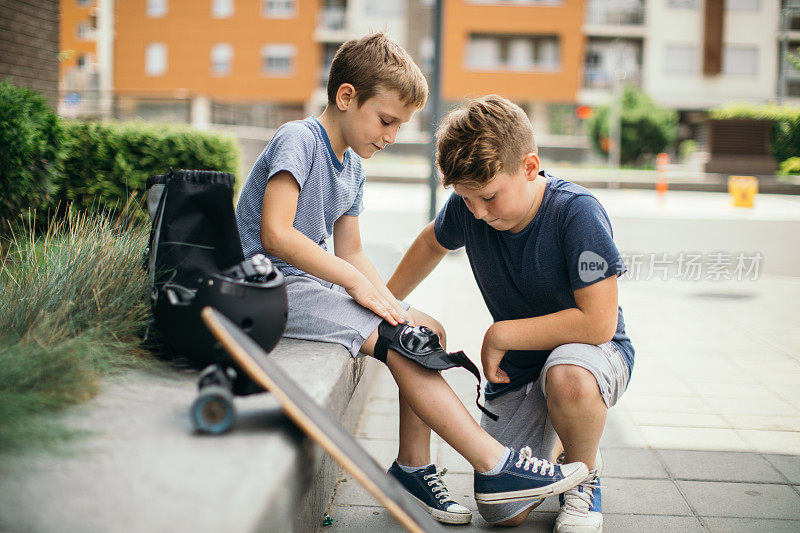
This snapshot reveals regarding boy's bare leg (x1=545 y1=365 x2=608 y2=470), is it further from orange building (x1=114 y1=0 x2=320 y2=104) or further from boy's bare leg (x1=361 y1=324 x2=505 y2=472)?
orange building (x1=114 y1=0 x2=320 y2=104)

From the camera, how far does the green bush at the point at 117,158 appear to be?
21.2ft

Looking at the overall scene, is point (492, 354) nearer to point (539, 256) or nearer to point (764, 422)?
point (539, 256)

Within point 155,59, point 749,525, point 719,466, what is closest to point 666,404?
point 719,466

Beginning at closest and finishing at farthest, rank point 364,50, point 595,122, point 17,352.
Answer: point 17,352 → point 364,50 → point 595,122

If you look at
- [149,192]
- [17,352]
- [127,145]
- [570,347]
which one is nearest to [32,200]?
[127,145]

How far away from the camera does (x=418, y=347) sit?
229 cm

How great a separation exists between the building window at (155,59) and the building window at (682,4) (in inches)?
1035

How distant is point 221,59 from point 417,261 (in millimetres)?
39139

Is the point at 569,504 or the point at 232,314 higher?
the point at 232,314

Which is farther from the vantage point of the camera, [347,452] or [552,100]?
[552,100]

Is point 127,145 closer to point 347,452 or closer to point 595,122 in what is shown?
point 347,452

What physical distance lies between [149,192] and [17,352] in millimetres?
731

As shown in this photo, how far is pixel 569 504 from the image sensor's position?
8.24ft

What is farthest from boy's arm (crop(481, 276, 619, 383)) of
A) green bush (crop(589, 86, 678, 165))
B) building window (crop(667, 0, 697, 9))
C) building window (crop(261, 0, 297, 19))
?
building window (crop(667, 0, 697, 9))
